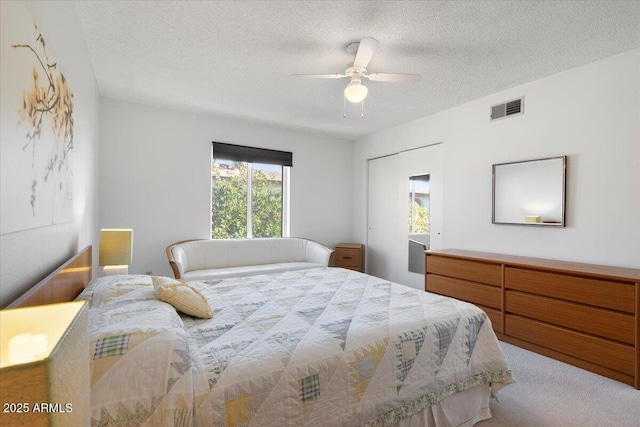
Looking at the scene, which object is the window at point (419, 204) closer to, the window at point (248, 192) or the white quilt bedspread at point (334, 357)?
the window at point (248, 192)

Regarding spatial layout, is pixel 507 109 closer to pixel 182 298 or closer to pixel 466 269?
pixel 466 269

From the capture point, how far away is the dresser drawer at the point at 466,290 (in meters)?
3.12

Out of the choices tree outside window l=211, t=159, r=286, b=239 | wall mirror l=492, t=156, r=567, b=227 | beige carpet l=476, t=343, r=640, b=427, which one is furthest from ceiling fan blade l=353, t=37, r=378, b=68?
tree outside window l=211, t=159, r=286, b=239

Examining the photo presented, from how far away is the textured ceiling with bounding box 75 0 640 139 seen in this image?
2.13 m

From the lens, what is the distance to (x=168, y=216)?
4.27 metres

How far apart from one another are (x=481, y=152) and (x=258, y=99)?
110 inches

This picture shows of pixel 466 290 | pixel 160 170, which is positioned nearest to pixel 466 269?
pixel 466 290

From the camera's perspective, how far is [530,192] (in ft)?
10.8

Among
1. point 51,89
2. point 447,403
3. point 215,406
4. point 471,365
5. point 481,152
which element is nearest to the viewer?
point 215,406

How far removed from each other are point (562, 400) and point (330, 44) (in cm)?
309

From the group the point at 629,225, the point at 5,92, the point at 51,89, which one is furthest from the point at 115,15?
the point at 629,225

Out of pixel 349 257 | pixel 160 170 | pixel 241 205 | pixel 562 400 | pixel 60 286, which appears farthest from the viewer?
pixel 349 257

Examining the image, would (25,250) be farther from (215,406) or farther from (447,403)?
(447,403)

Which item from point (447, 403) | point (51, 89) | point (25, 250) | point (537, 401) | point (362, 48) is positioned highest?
point (362, 48)
